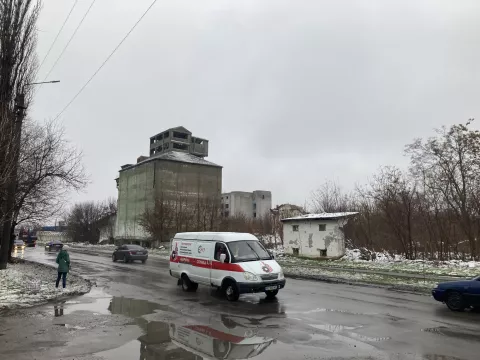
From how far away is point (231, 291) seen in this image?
12.6m

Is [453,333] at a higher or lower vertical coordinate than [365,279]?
higher

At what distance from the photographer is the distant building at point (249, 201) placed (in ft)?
472

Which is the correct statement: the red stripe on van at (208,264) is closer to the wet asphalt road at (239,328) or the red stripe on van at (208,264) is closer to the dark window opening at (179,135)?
the wet asphalt road at (239,328)

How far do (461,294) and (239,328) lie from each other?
6.82m

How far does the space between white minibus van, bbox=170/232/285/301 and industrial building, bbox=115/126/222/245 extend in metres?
57.4

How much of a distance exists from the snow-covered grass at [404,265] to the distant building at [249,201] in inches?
4445

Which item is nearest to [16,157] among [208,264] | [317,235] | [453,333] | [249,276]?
[208,264]

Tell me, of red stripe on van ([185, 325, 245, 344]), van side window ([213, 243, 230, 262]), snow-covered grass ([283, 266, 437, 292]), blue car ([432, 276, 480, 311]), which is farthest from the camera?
snow-covered grass ([283, 266, 437, 292])

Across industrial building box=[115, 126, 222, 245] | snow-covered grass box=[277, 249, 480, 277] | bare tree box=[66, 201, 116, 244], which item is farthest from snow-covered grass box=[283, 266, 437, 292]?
bare tree box=[66, 201, 116, 244]

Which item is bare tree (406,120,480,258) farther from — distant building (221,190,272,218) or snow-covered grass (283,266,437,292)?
distant building (221,190,272,218)

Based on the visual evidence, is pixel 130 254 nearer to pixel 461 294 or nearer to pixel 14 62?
pixel 14 62

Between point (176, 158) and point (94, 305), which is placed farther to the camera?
point (176, 158)

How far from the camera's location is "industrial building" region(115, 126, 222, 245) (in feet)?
251

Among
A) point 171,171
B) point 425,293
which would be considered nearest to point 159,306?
point 425,293
